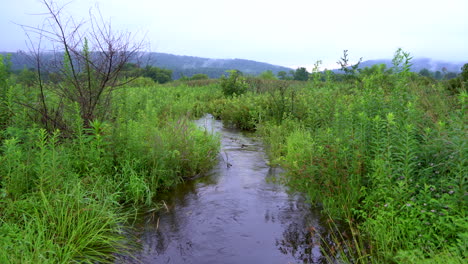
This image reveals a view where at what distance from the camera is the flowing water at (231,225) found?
13.3 ft

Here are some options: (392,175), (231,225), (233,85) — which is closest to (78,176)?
(231,225)

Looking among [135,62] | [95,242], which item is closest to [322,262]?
[95,242]

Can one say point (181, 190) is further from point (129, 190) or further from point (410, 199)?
point (410, 199)

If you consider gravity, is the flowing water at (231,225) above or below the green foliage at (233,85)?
below

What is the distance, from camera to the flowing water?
405 cm

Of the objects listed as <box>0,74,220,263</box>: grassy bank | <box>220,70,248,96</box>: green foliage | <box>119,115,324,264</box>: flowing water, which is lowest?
<box>119,115,324,264</box>: flowing water

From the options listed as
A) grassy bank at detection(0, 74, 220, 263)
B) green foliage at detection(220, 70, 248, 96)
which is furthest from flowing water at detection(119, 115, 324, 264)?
green foliage at detection(220, 70, 248, 96)

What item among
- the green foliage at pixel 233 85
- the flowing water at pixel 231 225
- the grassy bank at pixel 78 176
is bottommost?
the flowing water at pixel 231 225

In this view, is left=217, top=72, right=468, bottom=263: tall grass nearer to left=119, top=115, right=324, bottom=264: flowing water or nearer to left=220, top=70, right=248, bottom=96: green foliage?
left=119, top=115, right=324, bottom=264: flowing water

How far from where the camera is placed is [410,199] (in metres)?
3.53

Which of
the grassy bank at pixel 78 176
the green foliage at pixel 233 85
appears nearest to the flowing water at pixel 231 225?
the grassy bank at pixel 78 176

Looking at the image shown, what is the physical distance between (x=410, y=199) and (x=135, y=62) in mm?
5039

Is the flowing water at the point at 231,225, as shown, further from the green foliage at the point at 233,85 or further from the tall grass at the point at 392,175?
the green foliage at the point at 233,85

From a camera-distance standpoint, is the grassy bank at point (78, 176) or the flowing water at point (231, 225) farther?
the flowing water at point (231, 225)
